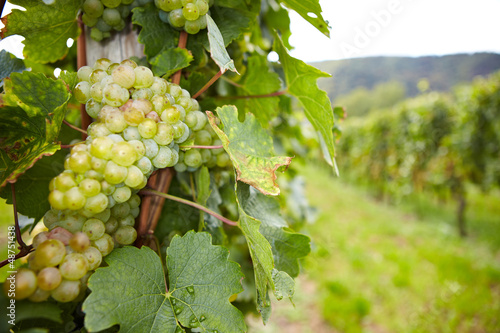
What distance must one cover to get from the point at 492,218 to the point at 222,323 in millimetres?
10513

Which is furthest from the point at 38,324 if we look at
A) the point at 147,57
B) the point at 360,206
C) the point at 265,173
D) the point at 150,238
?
the point at 360,206

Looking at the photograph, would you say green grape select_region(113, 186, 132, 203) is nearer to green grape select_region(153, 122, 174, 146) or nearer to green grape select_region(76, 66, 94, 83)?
green grape select_region(153, 122, 174, 146)

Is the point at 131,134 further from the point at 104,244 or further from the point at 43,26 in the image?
the point at 43,26

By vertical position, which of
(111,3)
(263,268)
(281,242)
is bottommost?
(281,242)

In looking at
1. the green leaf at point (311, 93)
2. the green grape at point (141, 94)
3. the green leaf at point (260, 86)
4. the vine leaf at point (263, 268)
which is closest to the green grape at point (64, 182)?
the green grape at point (141, 94)

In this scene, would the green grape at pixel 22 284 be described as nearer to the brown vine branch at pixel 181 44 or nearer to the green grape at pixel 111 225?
the green grape at pixel 111 225

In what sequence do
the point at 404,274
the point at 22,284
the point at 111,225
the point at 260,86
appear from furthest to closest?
1. the point at 404,274
2. the point at 260,86
3. the point at 111,225
4. the point at 22,284

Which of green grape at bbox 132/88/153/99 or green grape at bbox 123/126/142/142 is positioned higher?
green grape at bbox 132/88/153/99

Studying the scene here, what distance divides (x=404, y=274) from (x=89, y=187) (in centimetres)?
535

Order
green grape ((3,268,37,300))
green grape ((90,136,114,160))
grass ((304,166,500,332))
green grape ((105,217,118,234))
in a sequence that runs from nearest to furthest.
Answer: green grape ((3,268,37,300))
green grape ((90,136,114,160))
green grape ((105,217,118,234))
grass ((304,166,500,332))

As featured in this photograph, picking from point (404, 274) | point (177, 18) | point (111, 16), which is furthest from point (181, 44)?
point (404, 274)

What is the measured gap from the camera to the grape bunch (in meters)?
0.55

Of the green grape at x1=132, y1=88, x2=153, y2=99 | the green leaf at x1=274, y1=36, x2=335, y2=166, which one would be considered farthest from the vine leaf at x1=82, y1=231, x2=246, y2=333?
the green leaf at x1=274, y1=36, x2=335, y2=166

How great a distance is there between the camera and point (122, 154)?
0.61 meters
